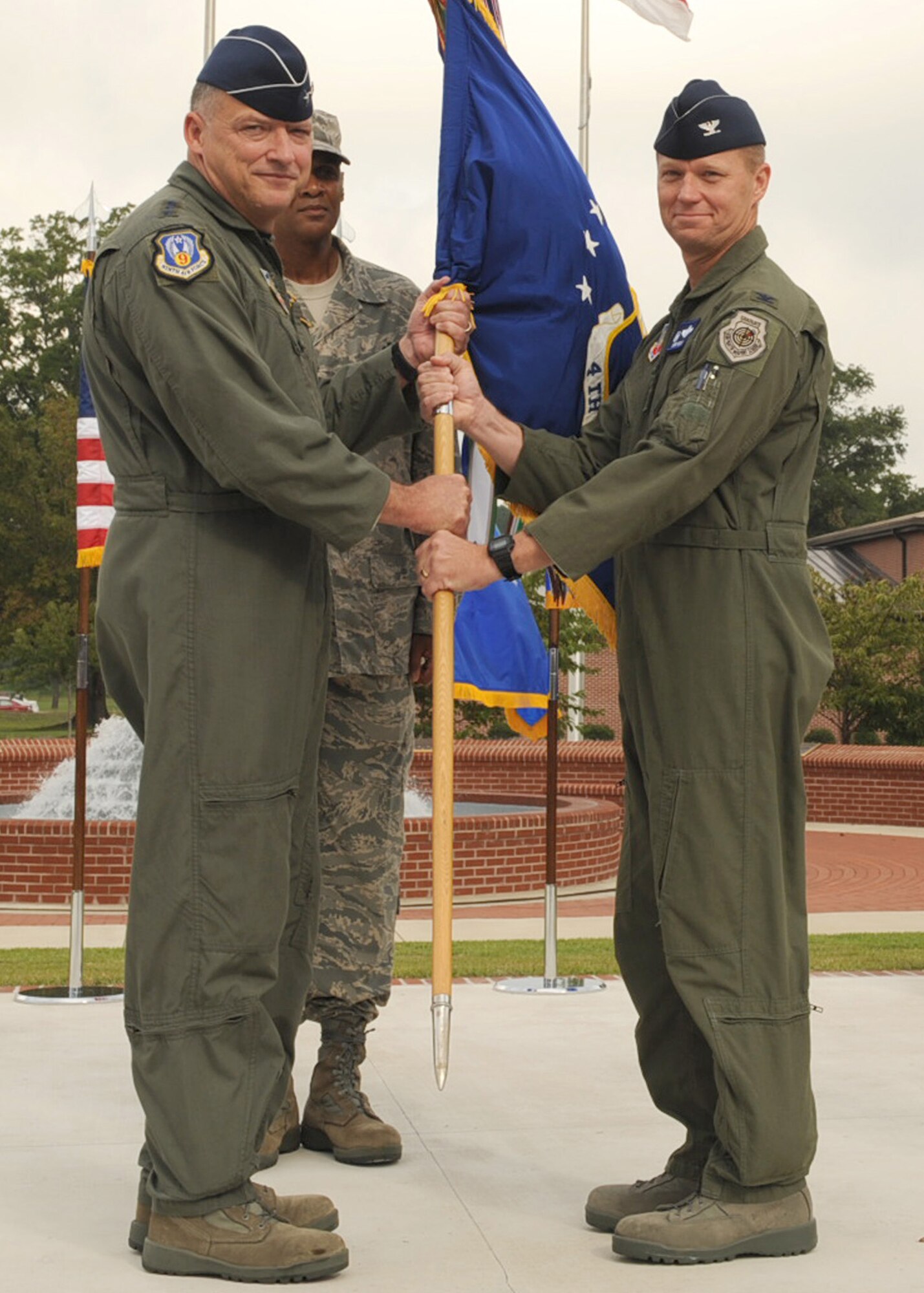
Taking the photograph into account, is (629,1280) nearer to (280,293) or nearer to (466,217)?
(280,293)

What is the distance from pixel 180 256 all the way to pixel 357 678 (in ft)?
5.11

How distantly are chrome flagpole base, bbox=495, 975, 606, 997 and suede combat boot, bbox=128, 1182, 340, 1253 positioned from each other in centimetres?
308

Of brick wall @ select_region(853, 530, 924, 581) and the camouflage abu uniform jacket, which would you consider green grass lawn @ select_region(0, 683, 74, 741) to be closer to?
brick wall @ select_region(853, 530, 924, 581)

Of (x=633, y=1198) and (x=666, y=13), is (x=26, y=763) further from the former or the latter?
(x=633, y=1198)

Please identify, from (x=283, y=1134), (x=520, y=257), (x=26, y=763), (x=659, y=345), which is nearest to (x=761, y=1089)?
(x=283, y=1134)

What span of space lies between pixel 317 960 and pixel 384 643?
0.87m

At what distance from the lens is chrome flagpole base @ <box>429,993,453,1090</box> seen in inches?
137

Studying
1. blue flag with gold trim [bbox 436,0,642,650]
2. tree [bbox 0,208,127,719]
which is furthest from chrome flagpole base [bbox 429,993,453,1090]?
tree [bbox 0,208,127,719]

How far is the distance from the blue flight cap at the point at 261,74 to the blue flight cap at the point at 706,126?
801mm

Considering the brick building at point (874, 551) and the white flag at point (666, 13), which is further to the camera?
the brick building at point (874, 551)

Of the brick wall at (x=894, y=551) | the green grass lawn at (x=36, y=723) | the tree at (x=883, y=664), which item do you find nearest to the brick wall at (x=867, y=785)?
the tree at (x=883, y=664)

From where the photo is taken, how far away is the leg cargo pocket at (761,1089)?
135 inches

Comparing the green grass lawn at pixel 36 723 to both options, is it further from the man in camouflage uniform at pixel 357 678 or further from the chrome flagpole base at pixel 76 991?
the man in camouflage uniform at pixel 357 678

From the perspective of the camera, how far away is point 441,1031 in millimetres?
3506
